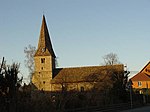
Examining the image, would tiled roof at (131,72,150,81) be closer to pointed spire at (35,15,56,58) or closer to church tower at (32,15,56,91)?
church tower at (32,15,56,91)

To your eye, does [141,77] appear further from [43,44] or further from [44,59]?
[43,44]

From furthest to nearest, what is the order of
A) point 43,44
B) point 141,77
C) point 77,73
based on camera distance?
point 141,77
point 43,44
point 77,73

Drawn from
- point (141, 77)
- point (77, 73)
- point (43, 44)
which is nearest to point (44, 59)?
point (43, 44)

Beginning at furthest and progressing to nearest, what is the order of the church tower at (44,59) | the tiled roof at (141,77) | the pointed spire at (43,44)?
1. the tiled roof at (141,77)
2. the pointed spire at (43,44)
3. the church tower at (44,59)

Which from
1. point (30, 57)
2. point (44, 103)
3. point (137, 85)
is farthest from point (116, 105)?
point (137, 85)

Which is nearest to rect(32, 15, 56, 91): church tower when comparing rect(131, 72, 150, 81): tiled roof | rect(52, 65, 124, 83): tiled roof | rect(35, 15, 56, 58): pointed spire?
rect(35, 15, 56, 58): pointed spire

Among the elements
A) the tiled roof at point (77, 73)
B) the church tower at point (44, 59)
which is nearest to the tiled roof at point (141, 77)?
the tiled roof at point (77, 73)

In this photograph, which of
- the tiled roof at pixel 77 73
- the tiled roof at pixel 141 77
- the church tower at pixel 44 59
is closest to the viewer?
the tiled roof at pixel 77 73

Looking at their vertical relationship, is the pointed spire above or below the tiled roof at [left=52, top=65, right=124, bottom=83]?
above

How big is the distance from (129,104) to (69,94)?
15.1 metres

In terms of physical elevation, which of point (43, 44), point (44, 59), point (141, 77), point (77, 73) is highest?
point (43, 44)

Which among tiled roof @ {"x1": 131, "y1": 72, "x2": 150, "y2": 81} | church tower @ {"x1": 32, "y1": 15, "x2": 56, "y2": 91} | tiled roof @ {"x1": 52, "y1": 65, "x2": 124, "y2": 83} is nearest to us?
tiled roof @ {"x1": 52, "y1": 65, "x2": 124, "y2": 83}

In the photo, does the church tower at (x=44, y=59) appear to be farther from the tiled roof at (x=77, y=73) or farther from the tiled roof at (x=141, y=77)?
the tiled roof at (x=141, y=77)

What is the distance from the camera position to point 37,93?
73.8ft
